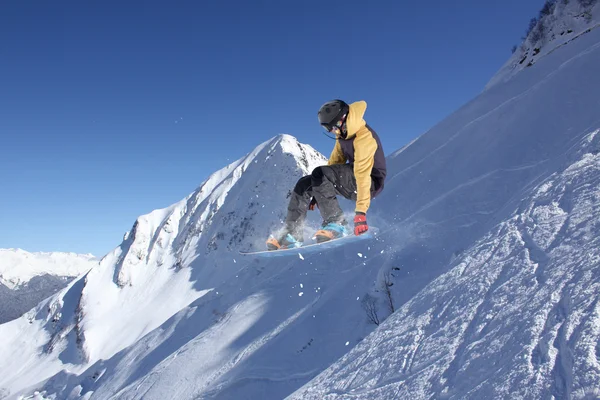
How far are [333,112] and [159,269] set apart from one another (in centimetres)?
6755

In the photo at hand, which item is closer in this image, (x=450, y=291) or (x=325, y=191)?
(x=450, y=291)

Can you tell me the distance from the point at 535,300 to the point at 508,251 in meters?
1.19

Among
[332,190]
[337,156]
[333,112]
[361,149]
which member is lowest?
[332,190]

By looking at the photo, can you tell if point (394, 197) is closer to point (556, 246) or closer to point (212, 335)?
point (212, 335)

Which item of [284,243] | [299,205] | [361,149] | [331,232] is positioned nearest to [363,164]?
[361,149]

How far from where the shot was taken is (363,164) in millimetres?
5270

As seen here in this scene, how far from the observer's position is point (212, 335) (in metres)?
17.3

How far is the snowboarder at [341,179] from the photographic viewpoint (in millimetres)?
5254

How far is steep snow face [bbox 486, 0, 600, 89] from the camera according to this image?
3134cm

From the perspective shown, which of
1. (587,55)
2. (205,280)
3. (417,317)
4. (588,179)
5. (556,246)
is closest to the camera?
(556,246)

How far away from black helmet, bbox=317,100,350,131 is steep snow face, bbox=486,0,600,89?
101 ft

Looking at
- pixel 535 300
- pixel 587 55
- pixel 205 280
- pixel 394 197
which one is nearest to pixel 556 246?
pixel 535 300

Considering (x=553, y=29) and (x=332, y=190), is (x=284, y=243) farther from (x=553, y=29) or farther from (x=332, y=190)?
(x=553, y=29)

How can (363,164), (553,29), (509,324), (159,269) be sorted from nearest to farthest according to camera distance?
1. (509,324)
2. (363,164)
3. (553,29)
4. (159,269)
